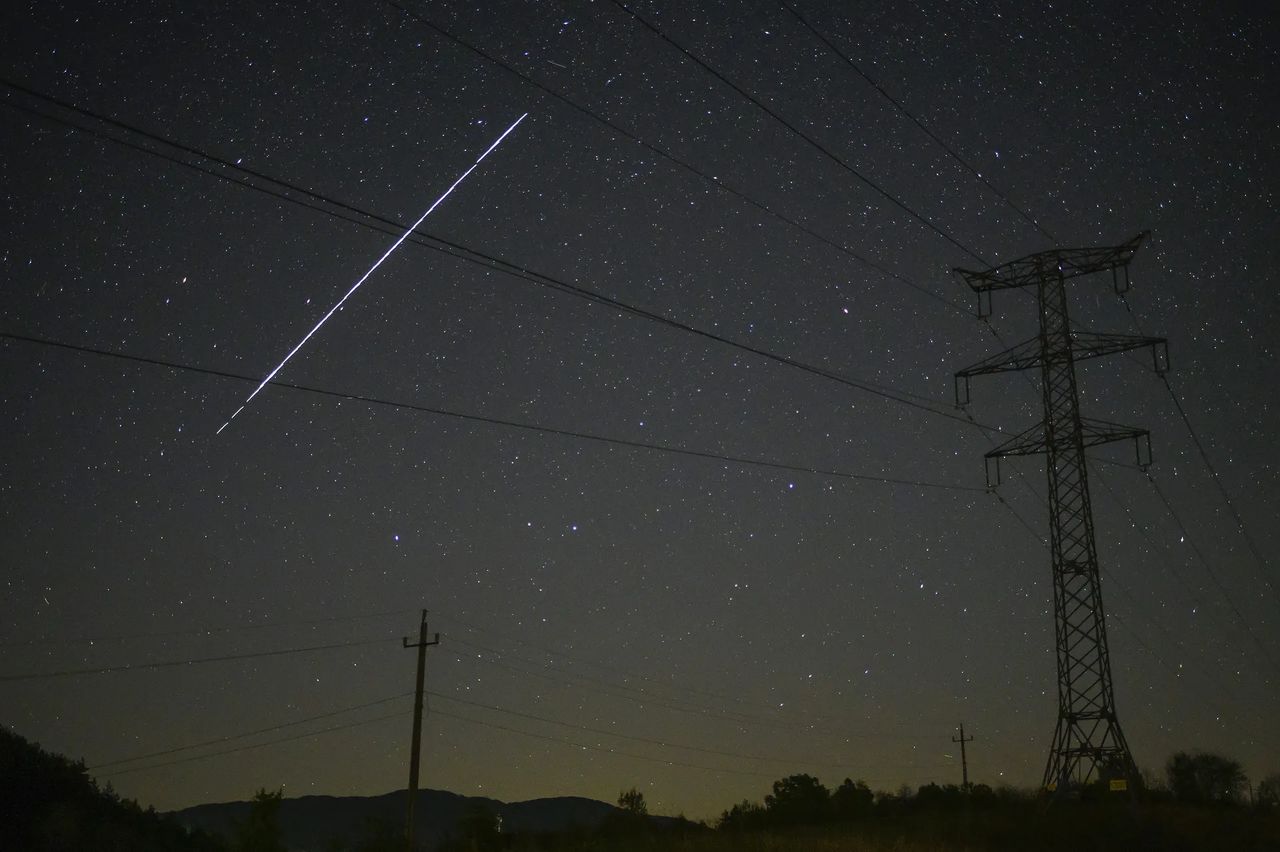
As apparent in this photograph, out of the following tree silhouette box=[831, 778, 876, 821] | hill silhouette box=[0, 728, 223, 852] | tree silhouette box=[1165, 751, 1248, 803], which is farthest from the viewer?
tree silhouette box=[1165, 751, 1248, 803]

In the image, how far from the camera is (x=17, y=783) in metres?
28.6

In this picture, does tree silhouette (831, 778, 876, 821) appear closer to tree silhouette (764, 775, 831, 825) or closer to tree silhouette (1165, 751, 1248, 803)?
tree silhouette (764, 775, 831, 825)

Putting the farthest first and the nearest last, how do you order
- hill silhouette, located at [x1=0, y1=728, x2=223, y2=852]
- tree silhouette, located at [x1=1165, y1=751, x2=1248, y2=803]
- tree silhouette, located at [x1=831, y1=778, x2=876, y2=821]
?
1. tree silhouette, located at [x1=1165, y1=751, x2=1248, y2=803]
2. tree silhouette, located at [x1=831, y1=778, x2=876, y2=821]
3. hill silhouette, located at [x1=0, y1=728, x2=223, y2=852]

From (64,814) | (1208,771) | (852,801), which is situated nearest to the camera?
(64,814)

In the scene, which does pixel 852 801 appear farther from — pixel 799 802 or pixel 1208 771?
pixel 1208 771

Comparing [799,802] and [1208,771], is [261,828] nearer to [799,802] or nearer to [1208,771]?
[799,802]

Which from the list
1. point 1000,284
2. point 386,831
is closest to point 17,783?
point 386,831

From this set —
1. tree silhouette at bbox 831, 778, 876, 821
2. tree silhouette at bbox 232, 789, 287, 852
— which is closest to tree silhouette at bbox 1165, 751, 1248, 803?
tree silhouette at bbox 831, 778, 876, 821

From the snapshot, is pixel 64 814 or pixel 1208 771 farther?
pixel 1208 771

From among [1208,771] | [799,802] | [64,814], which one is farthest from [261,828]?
[1208,771]

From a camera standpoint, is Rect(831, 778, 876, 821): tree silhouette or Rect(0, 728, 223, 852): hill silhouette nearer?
Rect(0, 728, 223, 852): hill silhouette

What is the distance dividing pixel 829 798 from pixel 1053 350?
32504 millimetres

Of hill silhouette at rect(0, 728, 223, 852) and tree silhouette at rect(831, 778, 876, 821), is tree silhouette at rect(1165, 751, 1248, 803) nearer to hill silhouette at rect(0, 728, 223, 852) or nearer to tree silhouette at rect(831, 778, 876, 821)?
tree silhouette at rect(831, 778, 876, 821)

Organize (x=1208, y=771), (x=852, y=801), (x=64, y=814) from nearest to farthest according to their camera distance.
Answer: (x=64, y=814) → (x=852, y=801) → (x=1208, y=771)
